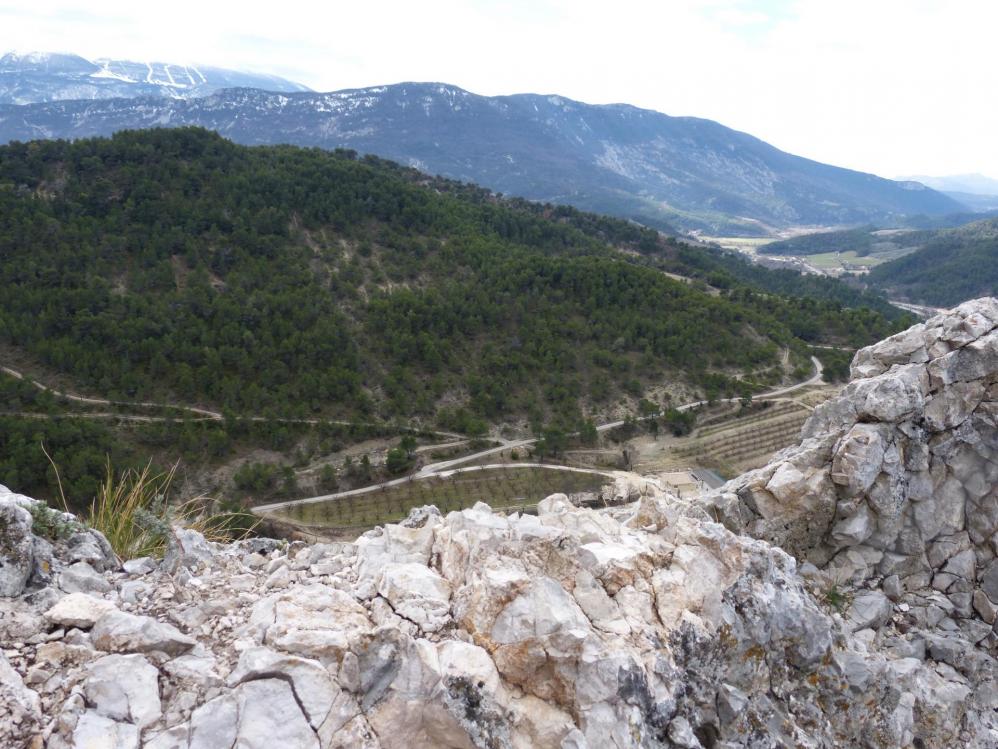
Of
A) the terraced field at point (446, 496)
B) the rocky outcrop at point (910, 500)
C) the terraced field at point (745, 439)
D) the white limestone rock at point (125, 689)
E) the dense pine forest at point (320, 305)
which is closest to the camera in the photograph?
the white limestone rock at point (125, 689)

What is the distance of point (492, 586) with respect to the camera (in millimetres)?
8984

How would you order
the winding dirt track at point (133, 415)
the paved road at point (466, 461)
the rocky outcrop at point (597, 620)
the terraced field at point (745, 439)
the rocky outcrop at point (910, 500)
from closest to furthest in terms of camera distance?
the rocky outcrop at point (597, 620) < the rocky outcrop at point (910, 500) < the paved road at point (466, 461) < the winding dirt track at point (133, 415) < the terraced field at point (745, 439)

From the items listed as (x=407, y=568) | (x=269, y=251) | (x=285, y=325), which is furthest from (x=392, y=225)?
(x=407, y=568)

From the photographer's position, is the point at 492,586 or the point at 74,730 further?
the point at 492,586

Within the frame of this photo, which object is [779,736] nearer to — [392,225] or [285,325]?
[285,325]

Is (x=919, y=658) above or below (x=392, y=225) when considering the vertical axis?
below

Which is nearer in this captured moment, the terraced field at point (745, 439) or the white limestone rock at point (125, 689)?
the white limestone rock at point (125, 689)

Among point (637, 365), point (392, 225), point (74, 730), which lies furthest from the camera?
point (392, 225)

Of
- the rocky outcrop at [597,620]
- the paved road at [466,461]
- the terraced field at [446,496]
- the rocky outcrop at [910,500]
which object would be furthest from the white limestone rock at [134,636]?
the paved road at [466,461]

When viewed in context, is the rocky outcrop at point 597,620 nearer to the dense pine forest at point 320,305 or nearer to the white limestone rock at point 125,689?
the white limestone rock at point 125,689

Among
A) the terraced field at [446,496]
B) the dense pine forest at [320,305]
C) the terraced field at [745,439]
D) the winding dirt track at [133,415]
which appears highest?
the dense pine forest at [320,305]

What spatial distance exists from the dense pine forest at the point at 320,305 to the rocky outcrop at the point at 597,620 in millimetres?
44218

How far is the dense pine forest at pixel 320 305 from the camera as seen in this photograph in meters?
55.2

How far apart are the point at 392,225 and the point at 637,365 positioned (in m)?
41.8
